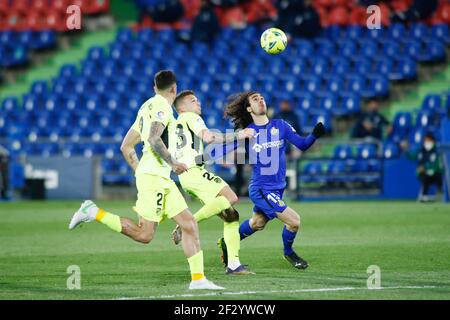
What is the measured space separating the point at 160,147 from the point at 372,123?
51.6 feet

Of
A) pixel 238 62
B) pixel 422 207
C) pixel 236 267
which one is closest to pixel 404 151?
pixel 422 207

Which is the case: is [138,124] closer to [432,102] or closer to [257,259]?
[257,259]

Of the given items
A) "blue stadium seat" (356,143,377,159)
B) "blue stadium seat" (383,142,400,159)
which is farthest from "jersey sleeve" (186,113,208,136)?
"blue stadium seat" (383,142,400,159)

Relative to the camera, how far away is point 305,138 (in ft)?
39.1

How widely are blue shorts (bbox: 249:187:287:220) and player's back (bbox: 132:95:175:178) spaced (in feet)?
6.55

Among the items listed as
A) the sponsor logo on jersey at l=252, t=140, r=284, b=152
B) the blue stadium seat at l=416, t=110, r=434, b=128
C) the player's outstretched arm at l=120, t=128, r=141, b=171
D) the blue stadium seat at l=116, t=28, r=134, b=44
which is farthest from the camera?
the blue stadium seat at l=116, t=28, r=134, b=44

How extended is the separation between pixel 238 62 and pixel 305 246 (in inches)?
640

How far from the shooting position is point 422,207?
2122 centimetres

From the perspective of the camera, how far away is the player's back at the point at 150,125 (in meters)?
10.1

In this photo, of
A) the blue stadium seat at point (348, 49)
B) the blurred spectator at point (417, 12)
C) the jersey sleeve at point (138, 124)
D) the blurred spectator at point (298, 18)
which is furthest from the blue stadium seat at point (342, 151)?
the jersey sleeve at point (138, 124)

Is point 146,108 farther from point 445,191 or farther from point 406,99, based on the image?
point 406,99

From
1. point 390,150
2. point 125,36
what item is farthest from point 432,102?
point 125,36

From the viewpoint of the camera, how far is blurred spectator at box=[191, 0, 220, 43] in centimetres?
3105

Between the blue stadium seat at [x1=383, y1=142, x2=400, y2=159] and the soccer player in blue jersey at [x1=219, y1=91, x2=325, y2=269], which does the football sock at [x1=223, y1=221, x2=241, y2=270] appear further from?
the blue stadium seat at [x1=383, y1=142, x2=400, y2=159]
